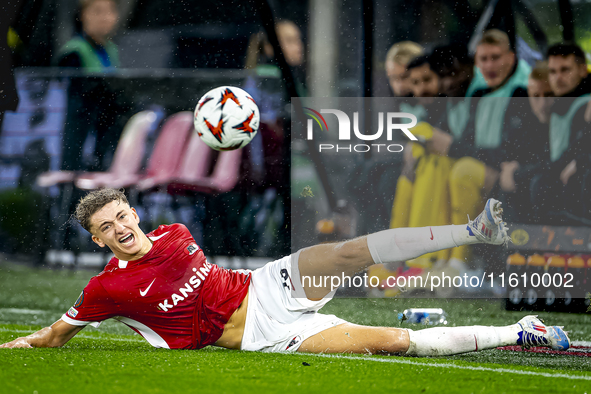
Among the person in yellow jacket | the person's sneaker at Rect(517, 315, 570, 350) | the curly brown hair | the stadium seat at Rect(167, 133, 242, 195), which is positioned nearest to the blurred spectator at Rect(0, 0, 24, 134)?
the stadium seat at Rect(167, 133, 242, 195)

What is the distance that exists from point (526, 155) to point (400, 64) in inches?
56.6

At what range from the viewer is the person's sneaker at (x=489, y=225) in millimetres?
3418

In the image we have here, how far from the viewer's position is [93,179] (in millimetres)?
7133

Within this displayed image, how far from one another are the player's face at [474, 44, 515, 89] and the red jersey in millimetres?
3412

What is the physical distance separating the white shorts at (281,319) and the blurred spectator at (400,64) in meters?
2.79

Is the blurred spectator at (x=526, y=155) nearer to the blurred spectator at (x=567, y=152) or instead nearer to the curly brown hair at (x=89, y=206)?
the blurred spectator at (x=567, y=152)

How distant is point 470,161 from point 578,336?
1.58 m

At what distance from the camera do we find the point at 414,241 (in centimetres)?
354

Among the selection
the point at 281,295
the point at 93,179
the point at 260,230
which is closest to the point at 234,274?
the point at 281,295

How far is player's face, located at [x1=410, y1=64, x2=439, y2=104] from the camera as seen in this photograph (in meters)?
5.73

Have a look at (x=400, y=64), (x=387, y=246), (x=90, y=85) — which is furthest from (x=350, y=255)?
(x=90, y=85)

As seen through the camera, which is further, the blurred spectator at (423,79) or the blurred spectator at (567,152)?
the blurred spectator at (423,79)

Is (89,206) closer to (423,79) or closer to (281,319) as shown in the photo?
(281,319)

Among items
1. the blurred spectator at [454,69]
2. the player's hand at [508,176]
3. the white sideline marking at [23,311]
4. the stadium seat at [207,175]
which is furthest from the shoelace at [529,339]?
the stadium seat at [207,175]
